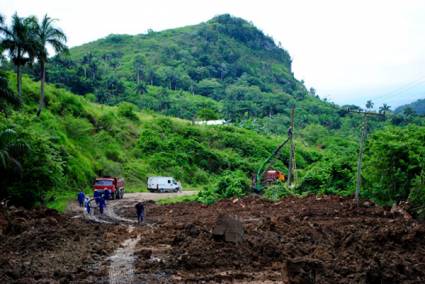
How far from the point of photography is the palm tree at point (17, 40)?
4203cm

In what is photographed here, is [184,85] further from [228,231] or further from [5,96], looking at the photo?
[228,231]

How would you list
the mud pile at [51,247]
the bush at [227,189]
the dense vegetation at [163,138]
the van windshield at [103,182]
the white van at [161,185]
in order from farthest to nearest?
1. the white van at [161,185]
2. the bush at [227,189]
3. the van windshield at [103,182]
4. the dense vegetation at [163,138]
5. the mud pile at [51,247]

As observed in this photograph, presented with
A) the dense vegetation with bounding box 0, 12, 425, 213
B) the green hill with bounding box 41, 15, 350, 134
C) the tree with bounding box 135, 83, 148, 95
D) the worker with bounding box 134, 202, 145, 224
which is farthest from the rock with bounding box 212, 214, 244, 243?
the tree with bounding box 135, 83, 148, 95

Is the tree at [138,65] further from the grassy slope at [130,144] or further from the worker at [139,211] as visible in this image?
the worker at [139,211]

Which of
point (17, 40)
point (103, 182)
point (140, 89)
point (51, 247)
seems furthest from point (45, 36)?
point (140, 89)

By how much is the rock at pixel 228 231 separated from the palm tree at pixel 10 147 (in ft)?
45.6

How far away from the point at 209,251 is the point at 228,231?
1.40 m

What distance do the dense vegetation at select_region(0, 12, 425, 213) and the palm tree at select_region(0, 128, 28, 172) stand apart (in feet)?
0.18

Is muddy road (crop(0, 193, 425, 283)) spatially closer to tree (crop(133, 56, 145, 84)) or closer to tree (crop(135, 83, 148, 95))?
tree (crop(135, 83, 148, 95))

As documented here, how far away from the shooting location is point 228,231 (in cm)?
1986

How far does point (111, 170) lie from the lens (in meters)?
52.8

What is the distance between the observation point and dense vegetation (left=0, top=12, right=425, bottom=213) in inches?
1250

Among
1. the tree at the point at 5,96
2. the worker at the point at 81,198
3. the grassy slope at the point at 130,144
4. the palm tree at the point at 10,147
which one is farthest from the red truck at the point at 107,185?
the palm tree at the point at 10,147

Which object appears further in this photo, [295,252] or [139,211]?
[139,211]
